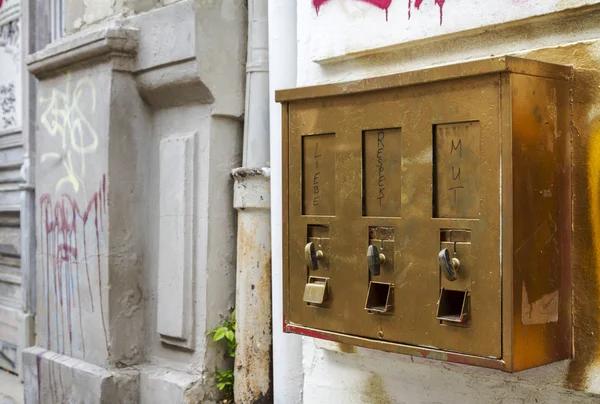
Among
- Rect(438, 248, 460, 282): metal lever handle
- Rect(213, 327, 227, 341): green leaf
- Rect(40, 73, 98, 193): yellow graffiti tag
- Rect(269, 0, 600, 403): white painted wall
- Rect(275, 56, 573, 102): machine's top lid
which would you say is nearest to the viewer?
Rect(275, 56, 573, 102): machine's top lid

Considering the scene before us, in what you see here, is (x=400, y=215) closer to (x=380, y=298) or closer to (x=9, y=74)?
(x=380, y=298)

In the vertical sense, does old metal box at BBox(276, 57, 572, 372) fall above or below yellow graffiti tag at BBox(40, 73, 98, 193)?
below

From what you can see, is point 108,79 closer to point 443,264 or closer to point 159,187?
point 159,187

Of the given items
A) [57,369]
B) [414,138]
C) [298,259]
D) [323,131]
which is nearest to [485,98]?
[414,138]

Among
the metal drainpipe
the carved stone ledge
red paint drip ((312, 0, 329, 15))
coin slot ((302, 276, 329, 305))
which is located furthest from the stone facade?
coin slot ((302, 276, 329, 305))

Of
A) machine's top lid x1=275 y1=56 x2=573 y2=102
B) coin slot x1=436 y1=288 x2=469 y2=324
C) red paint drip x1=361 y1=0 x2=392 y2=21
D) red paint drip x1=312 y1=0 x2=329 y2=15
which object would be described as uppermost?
red paint drip x1=312 y1=0 x2=329 y2=15

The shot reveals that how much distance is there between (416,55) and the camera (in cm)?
252

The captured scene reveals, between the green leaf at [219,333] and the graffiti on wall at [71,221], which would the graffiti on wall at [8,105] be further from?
the green leaf at [219,333]

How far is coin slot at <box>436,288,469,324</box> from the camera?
2057 mm

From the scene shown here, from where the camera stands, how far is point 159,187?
4.42 metres

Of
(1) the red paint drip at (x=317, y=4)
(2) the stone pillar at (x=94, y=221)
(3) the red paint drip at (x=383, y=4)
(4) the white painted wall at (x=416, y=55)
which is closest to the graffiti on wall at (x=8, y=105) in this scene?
(2) the stone pillar at (x=94, y=221)

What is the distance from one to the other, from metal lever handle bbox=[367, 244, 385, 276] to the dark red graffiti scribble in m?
2.47

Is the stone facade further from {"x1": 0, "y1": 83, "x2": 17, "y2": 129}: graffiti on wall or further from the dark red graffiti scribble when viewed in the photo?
{"x1": 0, "y1": 83, "x2": 17, "y2": 129}: graffiti on wall

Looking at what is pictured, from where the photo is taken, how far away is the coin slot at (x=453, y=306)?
2.06m
